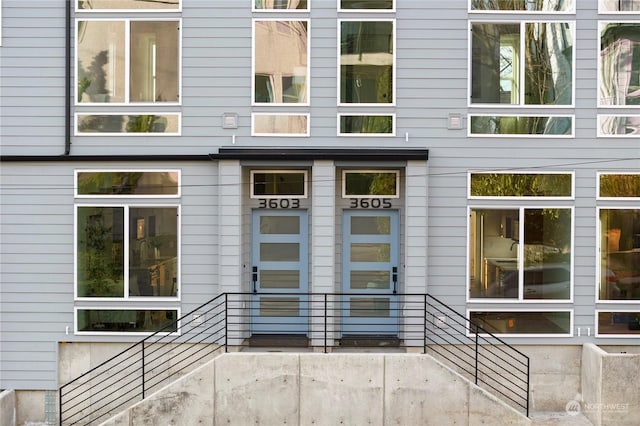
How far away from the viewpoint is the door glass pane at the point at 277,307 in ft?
33.8

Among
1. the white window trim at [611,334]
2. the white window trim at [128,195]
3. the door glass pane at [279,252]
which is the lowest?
the white window trim at [611,334]

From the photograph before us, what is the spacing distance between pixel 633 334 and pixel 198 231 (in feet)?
24.4

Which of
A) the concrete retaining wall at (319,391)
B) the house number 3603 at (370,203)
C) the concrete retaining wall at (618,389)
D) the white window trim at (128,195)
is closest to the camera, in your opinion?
the concrete retaining wall at (319,391)

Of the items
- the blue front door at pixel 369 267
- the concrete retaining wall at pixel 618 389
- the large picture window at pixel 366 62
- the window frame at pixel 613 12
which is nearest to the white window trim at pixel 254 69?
the large picture window at pixel 366 62

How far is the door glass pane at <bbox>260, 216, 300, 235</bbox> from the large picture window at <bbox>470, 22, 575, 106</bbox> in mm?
3633

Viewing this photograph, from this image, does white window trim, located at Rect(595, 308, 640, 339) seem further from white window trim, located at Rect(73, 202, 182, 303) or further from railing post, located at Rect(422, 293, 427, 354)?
white window trim, located at Rect(73, 202, 182, 303)

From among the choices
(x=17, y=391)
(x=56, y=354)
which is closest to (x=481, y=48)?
(x=56, y=354)

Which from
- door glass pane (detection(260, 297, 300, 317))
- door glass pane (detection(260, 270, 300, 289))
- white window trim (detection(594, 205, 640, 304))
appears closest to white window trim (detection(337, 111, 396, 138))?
door glass pane (detection(260, 270, 300, 289))

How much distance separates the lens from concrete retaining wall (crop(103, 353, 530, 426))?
352 inches

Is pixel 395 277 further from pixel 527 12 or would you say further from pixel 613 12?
pixel 613 12

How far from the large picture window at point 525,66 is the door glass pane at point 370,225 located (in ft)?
8.16

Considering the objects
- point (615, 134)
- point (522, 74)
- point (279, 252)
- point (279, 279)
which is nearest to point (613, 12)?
point (522, 74)

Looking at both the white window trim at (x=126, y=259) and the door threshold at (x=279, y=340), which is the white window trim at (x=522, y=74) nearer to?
the door threshold at (x=279, y=340)

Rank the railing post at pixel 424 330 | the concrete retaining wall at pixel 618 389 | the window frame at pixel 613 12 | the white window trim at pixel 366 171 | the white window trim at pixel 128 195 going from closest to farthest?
the concrete retaining wall at pixel 618 389
the railing post at pixel 424 330
the window frame at pixel 613 12
the white window trim at pixel 128 195
the white window trim at pixel 366 171
